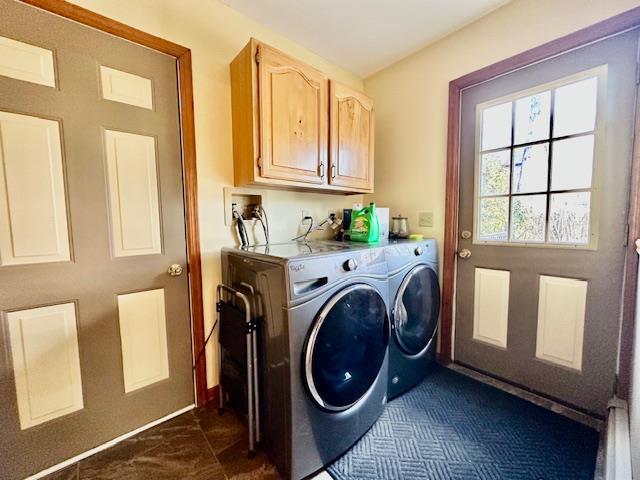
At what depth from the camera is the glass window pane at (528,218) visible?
152 cm

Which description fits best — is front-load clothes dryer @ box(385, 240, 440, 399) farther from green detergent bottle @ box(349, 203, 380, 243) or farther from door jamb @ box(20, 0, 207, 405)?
door jamb @ box(20, 0, 207, 405)

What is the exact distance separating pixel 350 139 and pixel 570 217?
1.37 m

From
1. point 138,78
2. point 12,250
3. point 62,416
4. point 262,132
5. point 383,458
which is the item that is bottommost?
point 383,458

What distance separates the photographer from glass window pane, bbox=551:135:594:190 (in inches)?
53.2

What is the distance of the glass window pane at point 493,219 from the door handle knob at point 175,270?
1.93m

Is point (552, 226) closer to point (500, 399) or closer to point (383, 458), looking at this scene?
point (500, 399)

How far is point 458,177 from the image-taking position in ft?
5.96

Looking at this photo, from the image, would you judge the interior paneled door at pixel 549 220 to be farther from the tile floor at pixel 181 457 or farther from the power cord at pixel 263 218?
the tile floor at pixel 181 457

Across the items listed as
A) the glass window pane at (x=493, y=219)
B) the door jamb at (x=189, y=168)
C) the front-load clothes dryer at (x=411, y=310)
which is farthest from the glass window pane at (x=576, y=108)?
the door jamb at (x=189, y=168)

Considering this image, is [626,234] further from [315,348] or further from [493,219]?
[315,348]

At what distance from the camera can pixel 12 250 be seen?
103 cm

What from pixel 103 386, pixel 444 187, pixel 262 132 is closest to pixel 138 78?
pixel 262 132

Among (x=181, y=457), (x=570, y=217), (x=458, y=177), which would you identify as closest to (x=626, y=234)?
(x=570, y=217)

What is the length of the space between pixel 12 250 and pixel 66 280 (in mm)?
208
